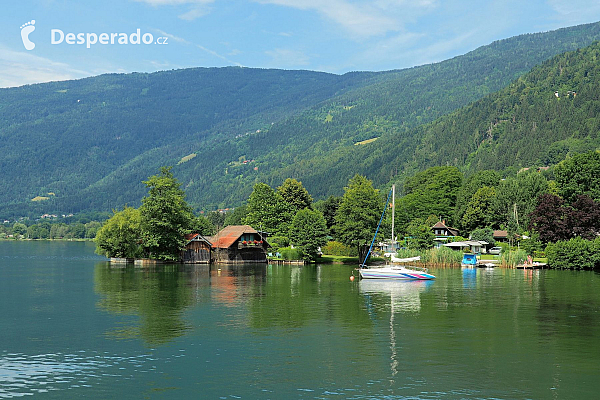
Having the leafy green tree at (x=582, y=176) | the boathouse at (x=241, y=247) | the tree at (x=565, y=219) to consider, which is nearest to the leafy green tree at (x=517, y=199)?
the leafy green tree at (x=582, y=176)

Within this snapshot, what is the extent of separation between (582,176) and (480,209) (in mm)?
44795

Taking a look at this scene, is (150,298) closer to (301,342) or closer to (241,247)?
(301,342)

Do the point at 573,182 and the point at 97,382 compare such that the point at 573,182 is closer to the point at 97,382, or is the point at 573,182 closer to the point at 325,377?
the point at 325,377

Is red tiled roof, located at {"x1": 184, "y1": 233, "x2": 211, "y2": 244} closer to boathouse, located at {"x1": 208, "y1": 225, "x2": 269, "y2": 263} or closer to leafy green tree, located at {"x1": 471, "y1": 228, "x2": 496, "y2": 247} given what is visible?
boathouse, located at {"x1": 208, "y1": 225, "x2": 269, "y2": 263}

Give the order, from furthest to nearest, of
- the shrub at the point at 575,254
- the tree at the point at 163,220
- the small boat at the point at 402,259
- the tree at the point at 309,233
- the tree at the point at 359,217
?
the tree at the point at 309,233, the tree at the point at 163,220, the tree at the point at 359,217, the small boat at the point at 402,259, the shrub at the point at 575,254

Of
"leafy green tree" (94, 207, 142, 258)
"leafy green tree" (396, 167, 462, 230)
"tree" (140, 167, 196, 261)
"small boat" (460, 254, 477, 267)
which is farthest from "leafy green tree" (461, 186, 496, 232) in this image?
"leafy green tree" (94, 207, 142, 258)

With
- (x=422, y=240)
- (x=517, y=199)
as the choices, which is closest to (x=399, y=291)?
(x=422, y=240)

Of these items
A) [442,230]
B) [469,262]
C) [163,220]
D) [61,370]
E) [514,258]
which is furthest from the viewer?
[442,230]

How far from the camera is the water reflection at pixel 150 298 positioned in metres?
43.9

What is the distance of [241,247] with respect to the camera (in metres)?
128

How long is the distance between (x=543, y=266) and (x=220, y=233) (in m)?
66.3

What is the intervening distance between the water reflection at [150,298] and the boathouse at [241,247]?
72.3 ft

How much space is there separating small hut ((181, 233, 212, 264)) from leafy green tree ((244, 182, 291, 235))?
15913mm

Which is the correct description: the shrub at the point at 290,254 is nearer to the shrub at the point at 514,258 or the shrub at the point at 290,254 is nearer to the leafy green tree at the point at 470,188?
the shrub at the point at 514,258
